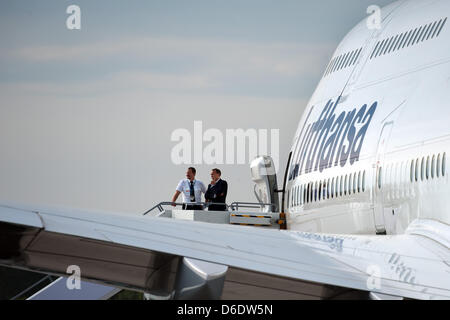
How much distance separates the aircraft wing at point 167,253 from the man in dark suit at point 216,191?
40.9ft

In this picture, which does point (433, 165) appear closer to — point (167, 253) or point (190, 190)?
point (167, 253)

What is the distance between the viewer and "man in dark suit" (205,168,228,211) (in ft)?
70.3

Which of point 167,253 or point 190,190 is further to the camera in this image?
point 190,190

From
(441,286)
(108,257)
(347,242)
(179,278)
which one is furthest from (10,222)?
(347,242)

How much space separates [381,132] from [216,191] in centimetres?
779

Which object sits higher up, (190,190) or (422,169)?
(422,169)

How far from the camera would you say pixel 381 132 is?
Answer: 14164mm

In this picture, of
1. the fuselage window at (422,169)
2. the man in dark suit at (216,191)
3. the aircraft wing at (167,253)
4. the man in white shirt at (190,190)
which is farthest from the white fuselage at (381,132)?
the aircraft wing at (167,253)

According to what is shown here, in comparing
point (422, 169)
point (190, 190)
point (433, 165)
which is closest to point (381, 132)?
point (422, 169)

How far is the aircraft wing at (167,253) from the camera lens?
20.9 feet

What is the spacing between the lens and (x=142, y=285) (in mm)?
7457

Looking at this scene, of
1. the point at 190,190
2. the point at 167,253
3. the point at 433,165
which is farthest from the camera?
the point at 190,190

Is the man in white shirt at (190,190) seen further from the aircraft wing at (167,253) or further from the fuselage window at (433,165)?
the aircraft wing at (167,253)

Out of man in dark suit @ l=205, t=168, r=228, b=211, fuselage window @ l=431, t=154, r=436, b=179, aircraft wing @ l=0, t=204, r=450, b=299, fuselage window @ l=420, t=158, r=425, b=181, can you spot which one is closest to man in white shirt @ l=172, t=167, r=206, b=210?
man in dark suit @ l=205, t=168, r=228, b=211
